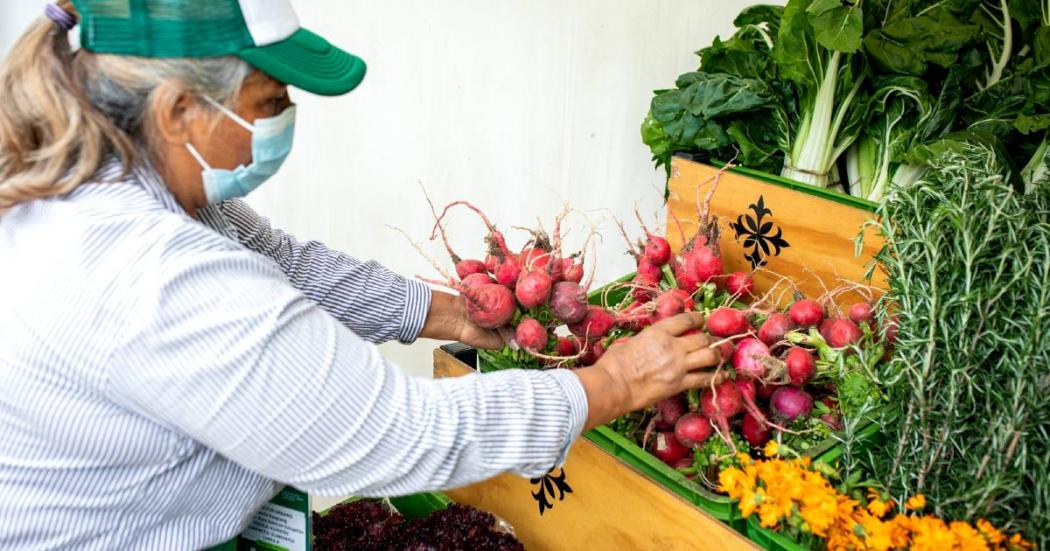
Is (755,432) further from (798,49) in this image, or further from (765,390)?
(798,49)

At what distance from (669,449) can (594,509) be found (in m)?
0.19

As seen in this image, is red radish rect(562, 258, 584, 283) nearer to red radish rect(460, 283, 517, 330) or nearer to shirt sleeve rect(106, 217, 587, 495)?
red radish rect(460, 283, 517, 330)

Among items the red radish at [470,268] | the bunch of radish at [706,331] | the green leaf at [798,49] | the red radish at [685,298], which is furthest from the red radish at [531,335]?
the green leaf at [798,49]

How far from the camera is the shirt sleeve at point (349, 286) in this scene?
173 centimetres

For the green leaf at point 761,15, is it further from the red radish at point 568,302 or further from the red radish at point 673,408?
the red radish at point 673,408

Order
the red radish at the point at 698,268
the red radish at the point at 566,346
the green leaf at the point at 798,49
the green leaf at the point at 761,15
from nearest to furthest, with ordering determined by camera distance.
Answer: the red radish at the point at 566,346, the red radish at the point at 698,268, the green leaf at the point at 798,49, the green leaf at the point at 761,15

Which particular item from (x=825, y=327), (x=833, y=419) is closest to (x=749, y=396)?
(x=833, y=419)

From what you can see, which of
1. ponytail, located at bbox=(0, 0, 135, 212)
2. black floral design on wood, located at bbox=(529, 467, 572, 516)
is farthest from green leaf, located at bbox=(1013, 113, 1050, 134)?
ponytail, located at bbox=(0, 0, 135, 212)

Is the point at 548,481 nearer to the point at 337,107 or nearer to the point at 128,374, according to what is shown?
the point at 128,374

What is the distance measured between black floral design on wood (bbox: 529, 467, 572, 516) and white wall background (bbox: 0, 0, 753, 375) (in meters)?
1.15

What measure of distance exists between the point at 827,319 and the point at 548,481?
0.68 meters

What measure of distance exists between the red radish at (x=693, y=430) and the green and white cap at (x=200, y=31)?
909 millimetres

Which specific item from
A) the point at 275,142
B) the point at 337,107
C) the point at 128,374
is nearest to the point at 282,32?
the point at 275,142

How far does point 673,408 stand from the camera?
5.24 feet
